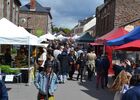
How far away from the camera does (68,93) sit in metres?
18.7

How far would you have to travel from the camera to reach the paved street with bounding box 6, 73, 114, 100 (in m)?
17.2

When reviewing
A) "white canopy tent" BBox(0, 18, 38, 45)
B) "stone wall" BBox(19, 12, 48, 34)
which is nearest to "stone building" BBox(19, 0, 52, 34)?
"stone wall" BBox(19, 12, 48, 34)

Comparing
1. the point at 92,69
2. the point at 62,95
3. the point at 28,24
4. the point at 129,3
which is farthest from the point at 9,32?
the point at 28,24

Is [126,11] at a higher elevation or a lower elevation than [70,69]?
higher

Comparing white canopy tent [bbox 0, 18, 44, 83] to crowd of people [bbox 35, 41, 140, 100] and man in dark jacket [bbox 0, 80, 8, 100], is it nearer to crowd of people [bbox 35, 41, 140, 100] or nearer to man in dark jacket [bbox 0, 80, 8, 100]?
crowd of people [bbox 35, 41, 140, 100]

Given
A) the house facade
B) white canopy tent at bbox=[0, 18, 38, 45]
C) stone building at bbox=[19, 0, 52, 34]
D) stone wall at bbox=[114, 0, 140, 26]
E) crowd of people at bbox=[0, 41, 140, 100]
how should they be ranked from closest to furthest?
crowd of people at bbox=[0, 41, 140, 100], white canopy tent at bbox=[0, 18, 38, 45], stone wall at bbox=[114, 0, 140, 26], stone building at bbox=[19, 0, 52, 34], the house facade

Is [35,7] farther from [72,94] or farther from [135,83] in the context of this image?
[135,83]

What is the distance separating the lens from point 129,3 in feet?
136

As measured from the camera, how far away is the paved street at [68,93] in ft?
56.4

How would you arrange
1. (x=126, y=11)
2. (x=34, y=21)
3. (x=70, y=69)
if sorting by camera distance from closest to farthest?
(x=70, y=69) < (x=126, y=11) < (x=34, y=21)

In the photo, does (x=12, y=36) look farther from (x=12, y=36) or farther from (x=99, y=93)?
(x=99, y=93)

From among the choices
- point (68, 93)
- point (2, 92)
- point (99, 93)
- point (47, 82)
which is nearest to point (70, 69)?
point (99, 93)

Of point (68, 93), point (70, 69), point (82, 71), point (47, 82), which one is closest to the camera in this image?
point (47, 82)

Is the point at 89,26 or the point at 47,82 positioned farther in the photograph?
the point at 89,26
